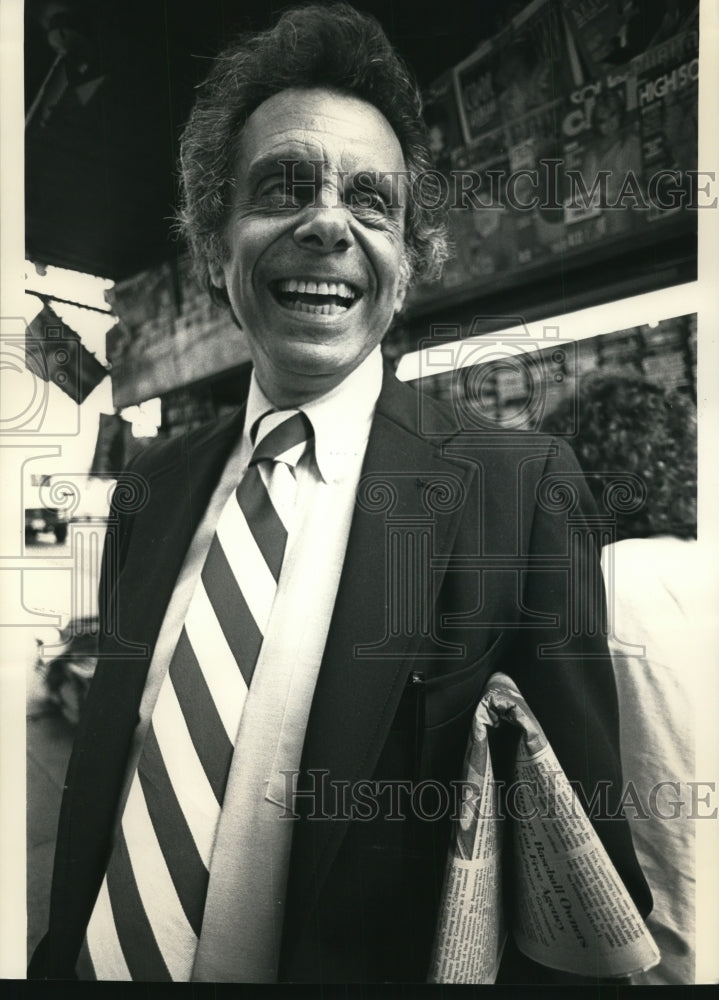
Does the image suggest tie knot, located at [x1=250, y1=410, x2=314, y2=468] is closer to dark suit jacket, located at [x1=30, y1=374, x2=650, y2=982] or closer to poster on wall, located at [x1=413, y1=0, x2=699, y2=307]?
dark suit jacket, located at [x1=30, y1=374, x2=650, y2=982]

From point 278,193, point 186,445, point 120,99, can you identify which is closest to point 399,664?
point 186,445

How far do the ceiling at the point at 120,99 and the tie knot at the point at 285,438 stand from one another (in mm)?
566

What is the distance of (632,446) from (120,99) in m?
1.72

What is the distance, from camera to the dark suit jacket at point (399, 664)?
2211mm

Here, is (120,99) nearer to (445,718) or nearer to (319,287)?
(319,287)

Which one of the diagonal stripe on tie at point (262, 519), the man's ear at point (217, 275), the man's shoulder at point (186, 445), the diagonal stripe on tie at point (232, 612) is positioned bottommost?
the diagonal stripe on tie at point (232, 612)

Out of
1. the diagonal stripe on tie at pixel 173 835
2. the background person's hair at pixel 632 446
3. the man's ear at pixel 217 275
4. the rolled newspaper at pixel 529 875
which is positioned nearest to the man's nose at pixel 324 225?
the man's ear at pixel 217 275

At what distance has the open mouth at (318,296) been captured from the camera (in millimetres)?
2283

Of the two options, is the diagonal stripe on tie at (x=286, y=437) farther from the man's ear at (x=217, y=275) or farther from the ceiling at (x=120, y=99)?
the ceiling at (x=120, y=99)

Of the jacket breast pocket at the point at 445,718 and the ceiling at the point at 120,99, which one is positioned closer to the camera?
the jacket breast pocket at the point at 445,718

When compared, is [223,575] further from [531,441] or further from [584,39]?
[584,39]

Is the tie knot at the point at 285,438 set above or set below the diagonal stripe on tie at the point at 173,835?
above

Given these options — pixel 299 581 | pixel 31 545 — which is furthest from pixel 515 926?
pixel 31 545

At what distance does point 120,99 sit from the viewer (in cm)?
239
